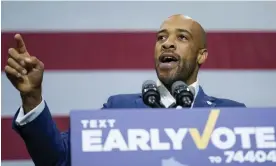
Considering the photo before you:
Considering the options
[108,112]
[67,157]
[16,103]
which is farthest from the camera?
[16,103]

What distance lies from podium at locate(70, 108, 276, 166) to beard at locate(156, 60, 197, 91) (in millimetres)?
429

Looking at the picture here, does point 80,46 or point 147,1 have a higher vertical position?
point 147,1

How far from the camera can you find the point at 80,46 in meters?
1.94

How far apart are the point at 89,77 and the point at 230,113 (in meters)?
1.18

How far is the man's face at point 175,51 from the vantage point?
1213mm

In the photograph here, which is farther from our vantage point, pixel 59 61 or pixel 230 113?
pixel 59 61

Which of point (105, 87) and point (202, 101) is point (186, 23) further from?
point (105, 87)

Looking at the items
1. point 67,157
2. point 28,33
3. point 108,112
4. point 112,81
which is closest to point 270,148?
point 108,112

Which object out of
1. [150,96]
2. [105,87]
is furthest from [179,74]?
[105,87]

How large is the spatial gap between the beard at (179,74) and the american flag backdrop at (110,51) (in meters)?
0.65

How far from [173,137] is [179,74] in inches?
18.9

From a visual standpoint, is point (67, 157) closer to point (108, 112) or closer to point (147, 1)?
point (108, 112)

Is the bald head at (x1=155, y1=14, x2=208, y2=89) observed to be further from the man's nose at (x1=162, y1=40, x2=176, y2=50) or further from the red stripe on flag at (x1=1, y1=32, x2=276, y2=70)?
the red stripe on flag at (x1=1, y1=32, x2=276, y2=70)

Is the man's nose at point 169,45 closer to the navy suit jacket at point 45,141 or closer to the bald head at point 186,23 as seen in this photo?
the bald head at point 186,23
